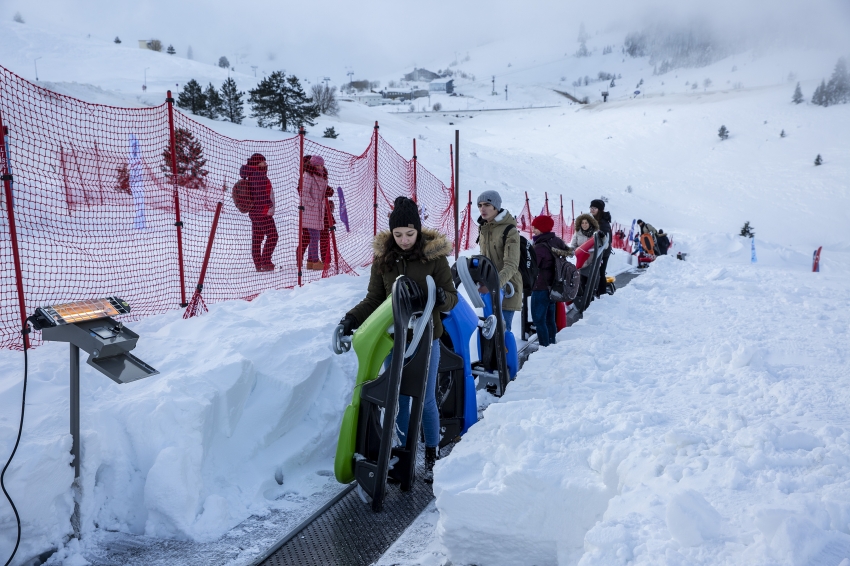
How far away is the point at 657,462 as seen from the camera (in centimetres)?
277

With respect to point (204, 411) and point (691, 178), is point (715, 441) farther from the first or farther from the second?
point (691, 178)

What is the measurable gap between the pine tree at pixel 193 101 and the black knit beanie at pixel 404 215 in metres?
30.6

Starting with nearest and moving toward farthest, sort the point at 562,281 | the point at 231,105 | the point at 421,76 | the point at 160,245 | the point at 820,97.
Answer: the point at 562,281, the point at 160,245, the point at 231,105, the point at 820,97, the point at 421,76

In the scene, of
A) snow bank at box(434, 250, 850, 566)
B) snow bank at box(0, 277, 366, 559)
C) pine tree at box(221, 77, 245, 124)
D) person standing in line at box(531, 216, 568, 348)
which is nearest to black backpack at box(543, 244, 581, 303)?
person standing in line at box(531, 216, 568, 348)

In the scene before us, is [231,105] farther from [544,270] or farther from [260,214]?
[544,270]

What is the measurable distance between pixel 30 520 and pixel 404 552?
1.83 metres

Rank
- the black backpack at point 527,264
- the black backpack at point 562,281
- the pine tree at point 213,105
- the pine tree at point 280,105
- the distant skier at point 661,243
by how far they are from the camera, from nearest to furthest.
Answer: the black backpack at point 527,264, the black backpack at point 562,281, the distant skier at point 661,243, the pine tree at point 213,105, the pine tree at point 280,105

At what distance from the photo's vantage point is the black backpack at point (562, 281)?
601 cm

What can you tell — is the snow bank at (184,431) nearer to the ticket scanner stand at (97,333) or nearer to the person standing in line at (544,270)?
the ticket scanner stand at (97,333)

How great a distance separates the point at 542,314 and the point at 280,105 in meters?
28.7

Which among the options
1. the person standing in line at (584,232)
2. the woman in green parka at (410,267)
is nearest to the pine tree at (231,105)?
the person standing in line at (584,232)

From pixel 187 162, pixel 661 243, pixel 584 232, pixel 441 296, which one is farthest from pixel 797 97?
pixel 441 296

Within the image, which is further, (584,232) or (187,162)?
(584,232)

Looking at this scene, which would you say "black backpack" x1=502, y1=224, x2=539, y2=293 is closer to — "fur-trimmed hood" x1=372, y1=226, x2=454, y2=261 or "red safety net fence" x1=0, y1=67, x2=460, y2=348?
"fur-trimmed hood" x1=372, y1=226, x2=454, y2=261
